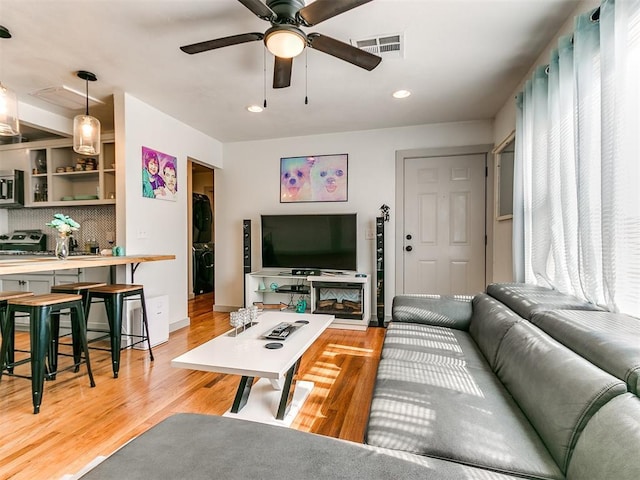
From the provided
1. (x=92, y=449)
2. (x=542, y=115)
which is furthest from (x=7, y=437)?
(x=542, y=115)

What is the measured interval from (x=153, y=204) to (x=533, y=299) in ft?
11.9

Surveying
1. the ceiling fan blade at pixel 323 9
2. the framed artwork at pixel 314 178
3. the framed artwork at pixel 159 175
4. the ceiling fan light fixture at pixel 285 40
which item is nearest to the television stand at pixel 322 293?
the framed artwork at pixel 314 178

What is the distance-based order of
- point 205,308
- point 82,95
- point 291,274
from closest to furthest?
1. point 82,95
2. point 291,274
3. point 205,308

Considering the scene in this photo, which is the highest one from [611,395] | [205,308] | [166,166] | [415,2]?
[415,2]

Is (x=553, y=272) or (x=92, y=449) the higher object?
(x=553, y=272)

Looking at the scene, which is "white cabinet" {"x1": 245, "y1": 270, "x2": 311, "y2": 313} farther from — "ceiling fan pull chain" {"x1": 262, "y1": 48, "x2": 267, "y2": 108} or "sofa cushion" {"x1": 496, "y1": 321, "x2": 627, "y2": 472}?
"sofa cushion" {"x1": 496, "y1": 321, "x2": 627, "y2": 472}

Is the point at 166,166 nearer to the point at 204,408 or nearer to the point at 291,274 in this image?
the point at 291,274

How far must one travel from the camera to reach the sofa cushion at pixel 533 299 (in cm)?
172

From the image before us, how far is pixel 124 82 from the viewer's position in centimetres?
300

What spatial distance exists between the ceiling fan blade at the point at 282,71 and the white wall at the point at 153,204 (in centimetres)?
184

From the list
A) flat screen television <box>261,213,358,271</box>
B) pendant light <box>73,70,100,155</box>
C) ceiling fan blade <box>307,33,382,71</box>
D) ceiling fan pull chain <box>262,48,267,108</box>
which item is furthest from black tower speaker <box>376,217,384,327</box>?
pendant light <box>73,70,100,155</box>

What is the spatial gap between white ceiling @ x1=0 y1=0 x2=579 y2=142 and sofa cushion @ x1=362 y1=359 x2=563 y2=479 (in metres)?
2.15

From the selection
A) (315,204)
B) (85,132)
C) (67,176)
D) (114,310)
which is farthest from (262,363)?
(67,176)

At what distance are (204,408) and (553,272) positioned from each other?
2.49 meters
